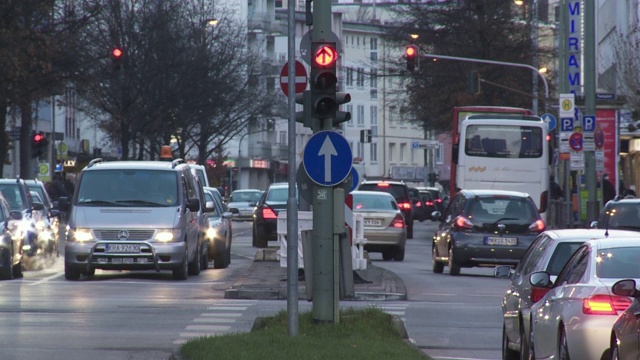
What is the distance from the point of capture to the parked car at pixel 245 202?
74.9m

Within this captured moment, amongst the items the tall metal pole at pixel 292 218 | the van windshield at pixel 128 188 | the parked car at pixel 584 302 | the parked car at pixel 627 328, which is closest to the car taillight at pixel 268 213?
the van windshield at pixel 128 188

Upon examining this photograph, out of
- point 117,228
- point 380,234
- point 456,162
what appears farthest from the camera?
point 456,162

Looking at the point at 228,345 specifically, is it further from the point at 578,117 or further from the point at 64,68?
the point at 64,68

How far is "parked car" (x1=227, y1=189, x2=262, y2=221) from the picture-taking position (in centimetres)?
→ 7494

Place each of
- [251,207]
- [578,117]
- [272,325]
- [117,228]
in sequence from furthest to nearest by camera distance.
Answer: [251,207] < [578,117] < [117,228] < [272,325]

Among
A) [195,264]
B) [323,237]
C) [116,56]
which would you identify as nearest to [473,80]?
[116,56]

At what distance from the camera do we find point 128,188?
27.4 m

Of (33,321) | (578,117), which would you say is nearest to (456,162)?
(578,117)

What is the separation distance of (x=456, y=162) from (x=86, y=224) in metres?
24.5

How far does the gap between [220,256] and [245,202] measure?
43903 mm

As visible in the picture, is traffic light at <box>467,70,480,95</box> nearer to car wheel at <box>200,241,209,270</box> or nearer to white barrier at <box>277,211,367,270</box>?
car wheel at <box>200,241,209,270</box>

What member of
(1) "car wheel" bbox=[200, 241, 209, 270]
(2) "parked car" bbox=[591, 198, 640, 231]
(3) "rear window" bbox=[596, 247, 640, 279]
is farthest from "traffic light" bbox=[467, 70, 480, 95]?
(3) "rear window" bbox=[596, 247, 640, 279]

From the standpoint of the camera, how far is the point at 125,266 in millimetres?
26641

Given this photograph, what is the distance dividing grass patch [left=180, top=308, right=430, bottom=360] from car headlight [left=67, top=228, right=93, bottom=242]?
10.2 m
